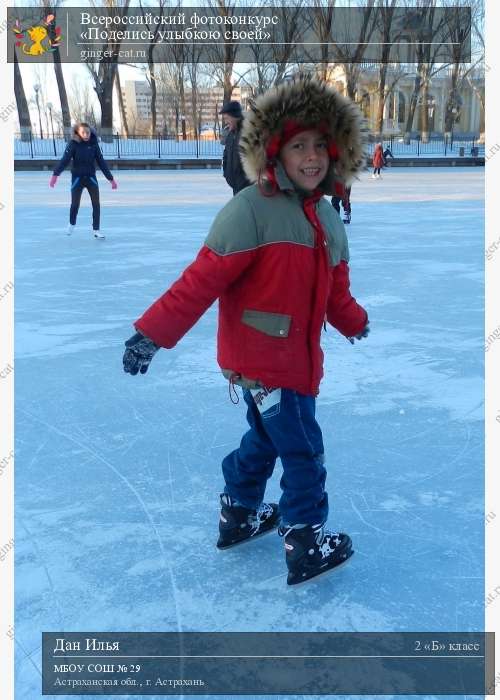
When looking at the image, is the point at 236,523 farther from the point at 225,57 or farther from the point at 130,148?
the point at 225,57

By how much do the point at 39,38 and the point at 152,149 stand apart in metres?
8.00

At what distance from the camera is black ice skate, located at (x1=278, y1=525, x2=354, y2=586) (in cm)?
204

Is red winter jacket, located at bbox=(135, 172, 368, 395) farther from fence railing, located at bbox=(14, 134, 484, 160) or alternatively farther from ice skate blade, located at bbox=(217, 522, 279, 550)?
fence railing, located at bbox=(14, 134, 484, 160)

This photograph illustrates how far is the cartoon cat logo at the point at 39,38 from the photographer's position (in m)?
31.4

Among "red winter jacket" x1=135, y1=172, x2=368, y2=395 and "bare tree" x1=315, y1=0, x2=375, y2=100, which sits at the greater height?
"bare tree" x1=315, y1=0, x2=375, y2=100

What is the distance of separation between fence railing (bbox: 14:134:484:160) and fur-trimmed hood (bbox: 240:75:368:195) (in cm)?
2640

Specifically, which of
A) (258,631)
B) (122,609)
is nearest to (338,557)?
(258,631)

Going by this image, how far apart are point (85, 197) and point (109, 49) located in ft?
85.4

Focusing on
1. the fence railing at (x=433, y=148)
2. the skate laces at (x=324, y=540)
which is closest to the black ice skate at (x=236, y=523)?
the skate laces at (x=324, y=540)

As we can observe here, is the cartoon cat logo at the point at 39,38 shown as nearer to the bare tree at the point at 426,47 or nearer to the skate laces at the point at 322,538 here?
the bare tree at the point at 426,47

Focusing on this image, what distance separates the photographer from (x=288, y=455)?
198 cm

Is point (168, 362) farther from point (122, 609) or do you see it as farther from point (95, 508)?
point (122, 609)

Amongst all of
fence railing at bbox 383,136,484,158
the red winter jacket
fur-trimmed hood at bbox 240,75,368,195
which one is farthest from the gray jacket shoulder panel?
fence railing at bbox 383,136,484,158

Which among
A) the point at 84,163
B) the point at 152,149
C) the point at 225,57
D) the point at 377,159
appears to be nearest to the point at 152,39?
the point at 225,57
